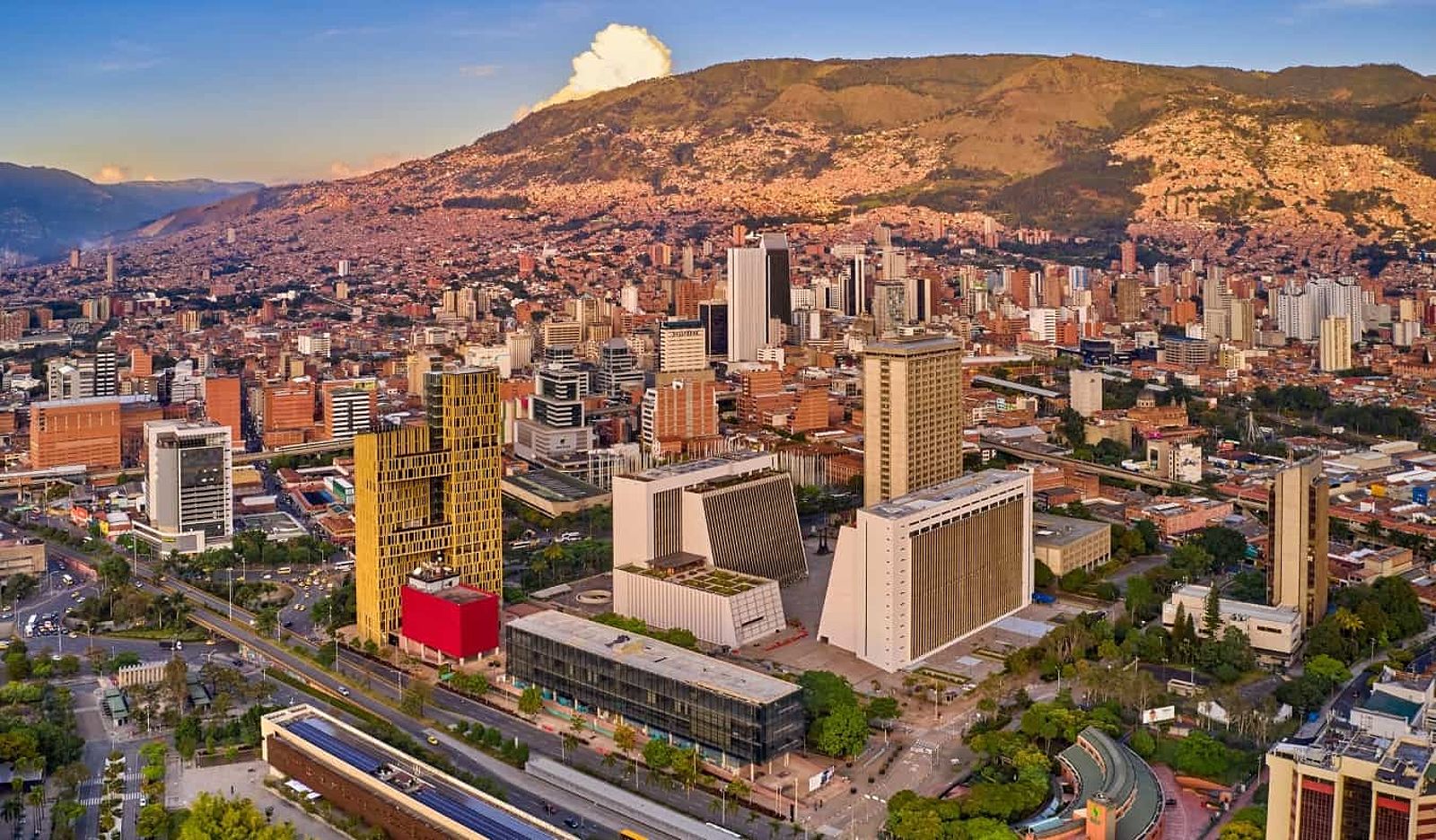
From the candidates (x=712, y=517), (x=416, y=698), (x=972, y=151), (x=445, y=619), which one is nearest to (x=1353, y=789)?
(x=416, y=698)

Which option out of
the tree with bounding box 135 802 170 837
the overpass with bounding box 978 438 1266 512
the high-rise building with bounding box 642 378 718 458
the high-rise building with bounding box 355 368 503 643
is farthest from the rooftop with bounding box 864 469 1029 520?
the high-rise building with bounding box 642 378 718 458

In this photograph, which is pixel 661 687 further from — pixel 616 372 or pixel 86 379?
pixel 86 379

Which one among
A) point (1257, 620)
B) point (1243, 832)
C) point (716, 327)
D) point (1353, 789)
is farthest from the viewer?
point (716, 327)

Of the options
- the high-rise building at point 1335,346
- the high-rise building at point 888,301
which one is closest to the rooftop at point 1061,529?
the high-rise building at point 888,301

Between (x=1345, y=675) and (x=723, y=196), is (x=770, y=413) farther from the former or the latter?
(x=723, y=196)

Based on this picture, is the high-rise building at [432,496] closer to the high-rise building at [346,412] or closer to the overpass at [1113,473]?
the high-rise building at [346,412]

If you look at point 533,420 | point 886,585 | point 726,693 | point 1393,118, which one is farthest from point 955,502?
point 1393,118
